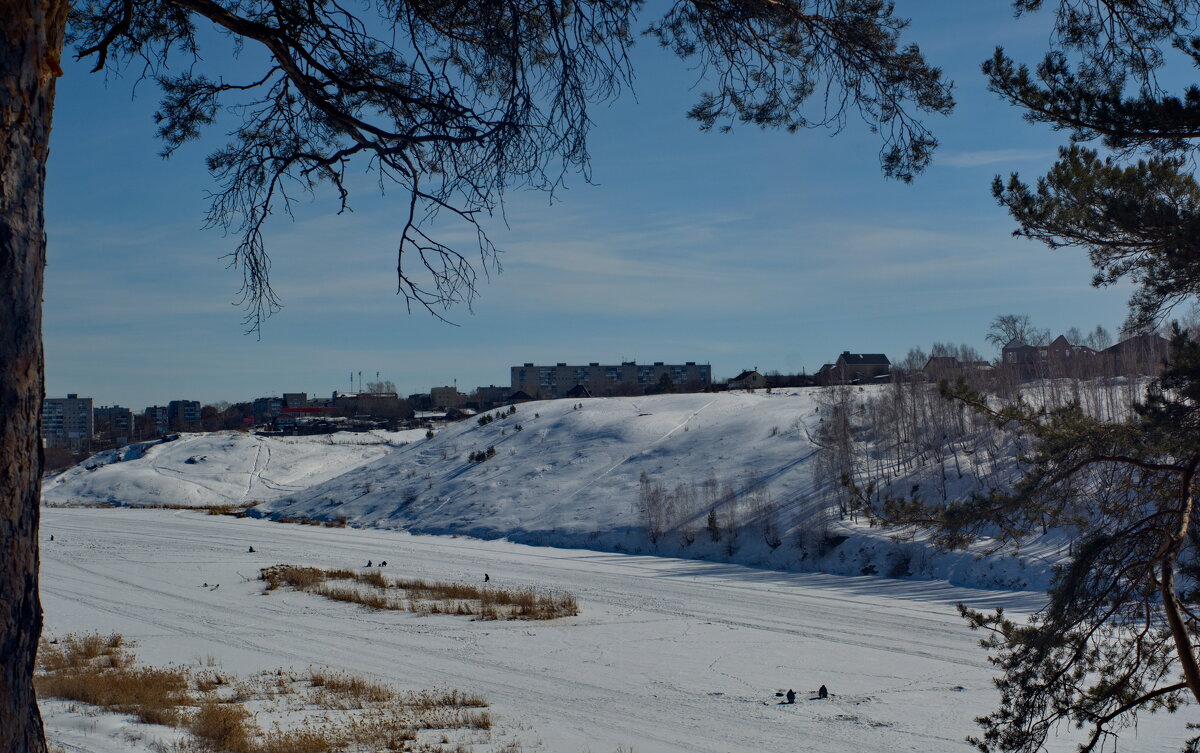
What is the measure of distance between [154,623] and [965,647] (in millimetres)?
14612

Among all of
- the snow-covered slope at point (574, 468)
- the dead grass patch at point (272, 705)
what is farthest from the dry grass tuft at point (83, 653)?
the snow-covered slope at point (574, 468)

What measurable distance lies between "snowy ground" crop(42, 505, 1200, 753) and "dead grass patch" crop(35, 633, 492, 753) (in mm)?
451

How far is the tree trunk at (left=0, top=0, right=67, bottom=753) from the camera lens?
246 centimetres

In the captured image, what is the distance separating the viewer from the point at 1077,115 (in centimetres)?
584

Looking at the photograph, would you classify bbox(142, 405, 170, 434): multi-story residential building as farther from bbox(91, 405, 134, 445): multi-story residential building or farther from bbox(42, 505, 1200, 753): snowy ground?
bbox(42, 505, 1200, 753): snowy ground

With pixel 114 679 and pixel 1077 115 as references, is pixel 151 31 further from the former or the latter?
pixel 114 679

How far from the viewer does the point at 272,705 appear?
413 inches

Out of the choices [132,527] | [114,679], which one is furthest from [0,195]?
[132,527]

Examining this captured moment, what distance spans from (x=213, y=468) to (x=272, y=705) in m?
57.4

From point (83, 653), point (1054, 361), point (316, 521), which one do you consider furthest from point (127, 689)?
point (316, 521)

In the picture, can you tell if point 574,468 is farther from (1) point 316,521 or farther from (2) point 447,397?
(2) point 447,397

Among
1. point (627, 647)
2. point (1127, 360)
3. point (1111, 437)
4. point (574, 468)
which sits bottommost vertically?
point (627, 647)

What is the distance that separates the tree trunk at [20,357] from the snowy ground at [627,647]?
22.6ft

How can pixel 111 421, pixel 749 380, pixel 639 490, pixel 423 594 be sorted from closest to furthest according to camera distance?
1. pixel 423 594
2. pixel 639 490
3. pixel 749 380
4. pixel 111 421
